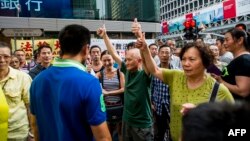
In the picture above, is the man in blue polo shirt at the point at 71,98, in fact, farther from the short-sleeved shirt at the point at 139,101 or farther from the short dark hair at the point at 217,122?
the short-sleeved shirt at the point at 139,101

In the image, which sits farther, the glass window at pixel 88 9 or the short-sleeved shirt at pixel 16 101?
the glass window at pixel 88 9

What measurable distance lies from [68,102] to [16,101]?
4.51ft

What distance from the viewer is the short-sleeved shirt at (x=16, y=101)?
3.31m

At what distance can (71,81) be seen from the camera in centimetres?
219

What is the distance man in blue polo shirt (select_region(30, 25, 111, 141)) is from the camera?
2.18 metres

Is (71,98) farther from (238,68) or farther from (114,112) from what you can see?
(114,112)

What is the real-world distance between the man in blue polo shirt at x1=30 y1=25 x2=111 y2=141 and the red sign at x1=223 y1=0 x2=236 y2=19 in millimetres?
34792

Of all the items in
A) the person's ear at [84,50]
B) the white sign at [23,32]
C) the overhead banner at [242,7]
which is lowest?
the person's ear at [84,50]

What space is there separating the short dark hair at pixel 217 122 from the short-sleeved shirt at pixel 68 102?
1392 millimetres

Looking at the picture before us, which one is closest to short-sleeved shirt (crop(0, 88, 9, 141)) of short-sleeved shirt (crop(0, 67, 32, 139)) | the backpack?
short-sleeved shirt (crop(0, 67, 32, 139))

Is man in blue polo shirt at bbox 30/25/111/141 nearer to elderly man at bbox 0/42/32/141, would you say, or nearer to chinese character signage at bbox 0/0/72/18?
elderly man at bbox 0/42/32/141

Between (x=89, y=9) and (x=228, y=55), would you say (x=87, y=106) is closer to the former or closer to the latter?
(x=228, y=55)

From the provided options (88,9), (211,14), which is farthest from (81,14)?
(211,14)

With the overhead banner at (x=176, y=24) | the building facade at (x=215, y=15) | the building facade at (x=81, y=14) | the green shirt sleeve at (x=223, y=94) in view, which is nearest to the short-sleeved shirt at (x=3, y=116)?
the green shirt sleeve at (x=223, y=94)
